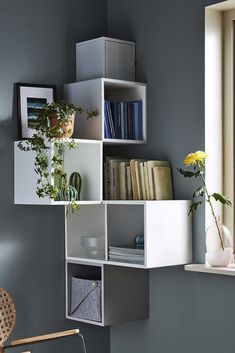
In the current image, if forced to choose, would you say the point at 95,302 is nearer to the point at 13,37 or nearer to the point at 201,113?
the point at 201,113

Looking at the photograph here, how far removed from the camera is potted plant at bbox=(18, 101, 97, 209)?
3281 millimetres

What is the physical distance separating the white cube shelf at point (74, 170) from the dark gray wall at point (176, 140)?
0.34m

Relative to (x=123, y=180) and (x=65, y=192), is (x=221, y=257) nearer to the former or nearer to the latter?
(x=123, y=180)

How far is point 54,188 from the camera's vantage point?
3277 mm

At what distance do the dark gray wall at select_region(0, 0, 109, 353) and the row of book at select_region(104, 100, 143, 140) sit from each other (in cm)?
34

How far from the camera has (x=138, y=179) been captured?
11.5ft

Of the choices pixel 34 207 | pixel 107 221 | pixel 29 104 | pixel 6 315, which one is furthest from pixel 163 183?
pixel 6 315

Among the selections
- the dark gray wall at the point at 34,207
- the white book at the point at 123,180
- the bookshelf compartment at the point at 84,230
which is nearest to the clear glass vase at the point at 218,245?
the white book at the point at 123,180

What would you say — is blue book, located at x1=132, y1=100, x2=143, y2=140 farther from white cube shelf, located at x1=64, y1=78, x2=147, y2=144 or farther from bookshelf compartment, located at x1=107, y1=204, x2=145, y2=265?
bookshelf compartment, located at x1=107, y1=204, x2=145, y2=265

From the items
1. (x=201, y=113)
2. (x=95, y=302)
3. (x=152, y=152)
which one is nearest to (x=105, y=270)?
(x=95, y=302)

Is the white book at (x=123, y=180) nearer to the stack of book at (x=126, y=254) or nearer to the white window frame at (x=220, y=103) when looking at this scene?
the stack of book at (x=126, y=254)

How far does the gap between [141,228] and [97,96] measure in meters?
0.70

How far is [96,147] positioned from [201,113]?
550 mm

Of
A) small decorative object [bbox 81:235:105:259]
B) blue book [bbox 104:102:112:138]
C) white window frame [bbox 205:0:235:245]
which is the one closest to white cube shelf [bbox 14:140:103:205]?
blue book [bbox 104:102:112:138]
